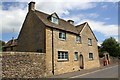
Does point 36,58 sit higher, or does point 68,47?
point 68,47

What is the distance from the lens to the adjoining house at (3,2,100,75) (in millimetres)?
15750

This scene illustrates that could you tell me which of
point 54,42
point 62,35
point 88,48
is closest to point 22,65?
point 54,42

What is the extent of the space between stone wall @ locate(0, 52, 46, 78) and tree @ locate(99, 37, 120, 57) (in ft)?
104

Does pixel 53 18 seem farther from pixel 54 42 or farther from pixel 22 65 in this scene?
pixel 22 65

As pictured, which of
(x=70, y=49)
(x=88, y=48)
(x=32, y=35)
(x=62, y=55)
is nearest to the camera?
(x=62, y=55)

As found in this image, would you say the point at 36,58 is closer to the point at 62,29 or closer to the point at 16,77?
the point at 16,77

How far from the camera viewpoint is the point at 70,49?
62.2 feet


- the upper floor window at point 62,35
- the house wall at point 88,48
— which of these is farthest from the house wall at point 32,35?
the house wall at point 88,48

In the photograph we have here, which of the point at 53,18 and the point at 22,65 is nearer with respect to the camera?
the point at 22,65

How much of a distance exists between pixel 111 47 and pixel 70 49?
2922 cm

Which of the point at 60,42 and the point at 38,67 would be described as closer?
the point at 38,67

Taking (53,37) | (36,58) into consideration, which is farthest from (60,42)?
(36,58)

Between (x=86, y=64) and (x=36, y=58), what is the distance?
37.7 ft

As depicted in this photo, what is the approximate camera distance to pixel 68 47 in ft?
61.2
